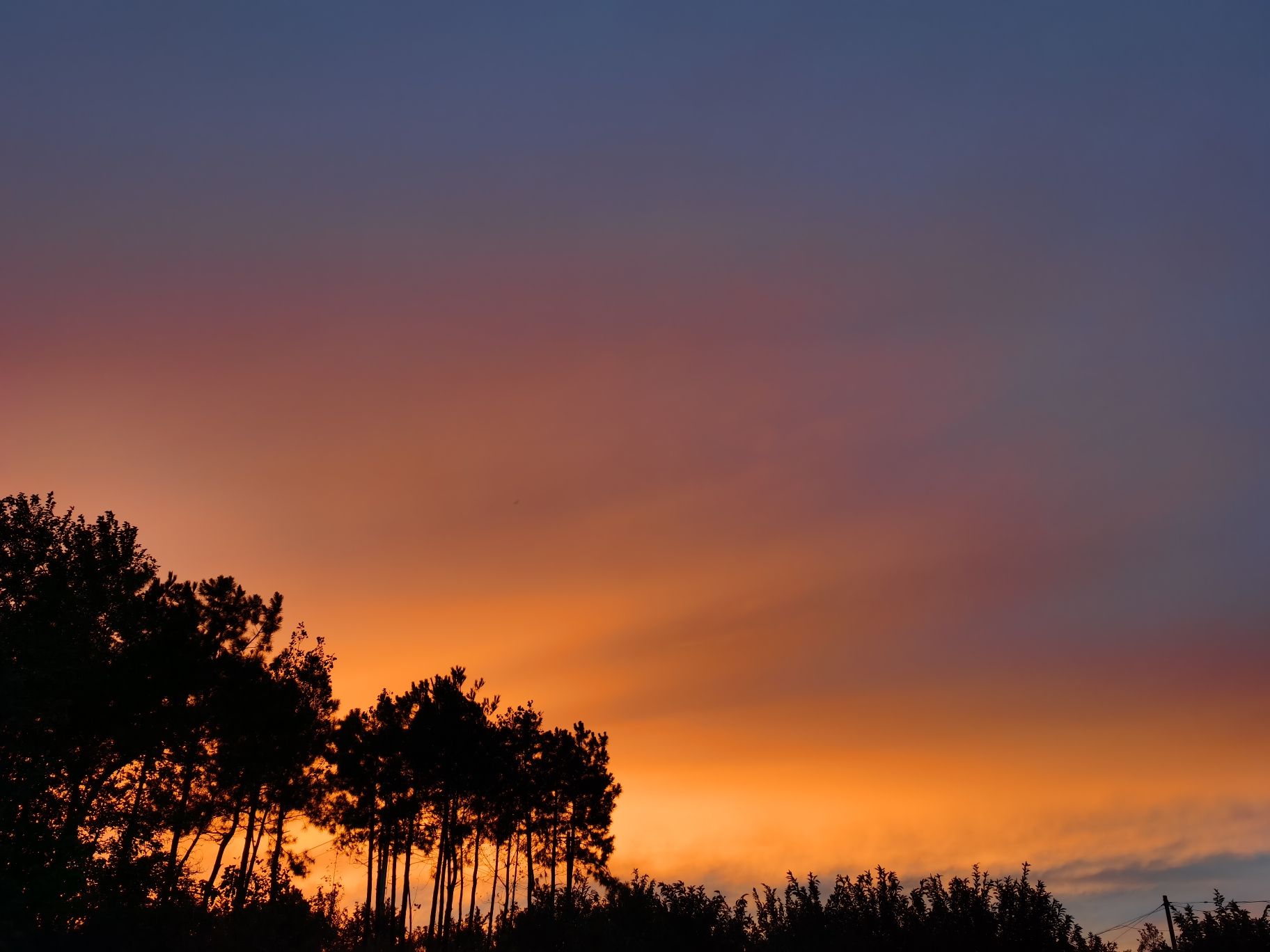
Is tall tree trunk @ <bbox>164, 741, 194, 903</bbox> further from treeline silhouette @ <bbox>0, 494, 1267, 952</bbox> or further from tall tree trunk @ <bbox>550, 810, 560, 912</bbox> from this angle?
tall tree trunk @ <bbox>550, 810, 560, 912</bbox>

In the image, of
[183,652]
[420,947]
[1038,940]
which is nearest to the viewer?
[183,652]

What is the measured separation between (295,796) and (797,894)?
31.1 m

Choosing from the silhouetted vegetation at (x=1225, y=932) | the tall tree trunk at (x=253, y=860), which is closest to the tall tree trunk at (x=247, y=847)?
the tall tree trunk at (x=253, y=860)

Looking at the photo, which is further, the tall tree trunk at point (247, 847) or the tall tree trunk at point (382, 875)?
the tall tree trunk at point (382, 875)

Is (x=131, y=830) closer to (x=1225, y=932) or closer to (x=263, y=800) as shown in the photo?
(x=263, y=800)

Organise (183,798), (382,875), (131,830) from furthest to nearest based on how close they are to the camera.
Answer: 1. (382,875)
2. (183,798)
3. (131,830)

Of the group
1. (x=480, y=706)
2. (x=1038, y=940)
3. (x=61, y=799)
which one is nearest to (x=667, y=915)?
(x=480, y=706)

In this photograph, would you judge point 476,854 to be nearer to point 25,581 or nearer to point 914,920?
point 914,920

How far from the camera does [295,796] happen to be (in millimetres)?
54312

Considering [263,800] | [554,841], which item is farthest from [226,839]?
[554,841]

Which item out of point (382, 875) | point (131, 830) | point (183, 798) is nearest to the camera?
point (131, 830)

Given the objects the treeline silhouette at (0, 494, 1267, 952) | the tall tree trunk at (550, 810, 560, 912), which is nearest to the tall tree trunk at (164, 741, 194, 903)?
the treeline silhouette at (0, 494, 1267, 952)

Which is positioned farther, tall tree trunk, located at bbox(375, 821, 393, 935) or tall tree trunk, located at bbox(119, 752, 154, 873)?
tall tree trunk, located at bbox(375, 821, 393, 935)

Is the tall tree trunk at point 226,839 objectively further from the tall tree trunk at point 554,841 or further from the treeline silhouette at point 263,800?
the tall tree trunk at point 554,841
